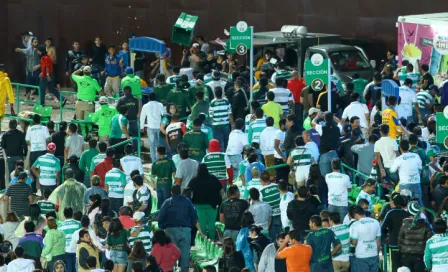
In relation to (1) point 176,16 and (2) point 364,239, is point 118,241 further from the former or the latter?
(1) point 176,16

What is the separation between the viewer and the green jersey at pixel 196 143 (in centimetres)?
2420

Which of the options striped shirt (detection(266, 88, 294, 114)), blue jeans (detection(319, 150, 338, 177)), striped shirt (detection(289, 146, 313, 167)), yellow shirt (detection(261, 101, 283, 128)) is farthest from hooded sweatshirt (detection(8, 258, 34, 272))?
striped shirt (detection(266, 88, 294, 114))

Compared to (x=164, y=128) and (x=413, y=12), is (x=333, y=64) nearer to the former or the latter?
(x=413, y=12)

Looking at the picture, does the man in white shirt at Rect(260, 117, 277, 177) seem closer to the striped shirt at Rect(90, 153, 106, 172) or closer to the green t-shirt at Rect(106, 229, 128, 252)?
the striped shirt at Rect(90, 153, 106, 172)

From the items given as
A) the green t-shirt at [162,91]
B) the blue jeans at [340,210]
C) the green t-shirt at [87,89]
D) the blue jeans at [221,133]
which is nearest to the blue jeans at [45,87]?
the green t-shirt at [87,89]

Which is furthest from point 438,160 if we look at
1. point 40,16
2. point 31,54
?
point 40,16

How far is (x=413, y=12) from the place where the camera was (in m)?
34.0

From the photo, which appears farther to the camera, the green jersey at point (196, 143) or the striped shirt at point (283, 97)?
the striped shirt at point (283, 97)

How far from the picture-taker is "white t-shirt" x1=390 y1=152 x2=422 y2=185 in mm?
21797

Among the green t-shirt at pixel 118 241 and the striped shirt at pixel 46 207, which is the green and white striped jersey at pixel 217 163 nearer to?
the striped shirt at pixel 46 207

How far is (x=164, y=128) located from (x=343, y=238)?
7.55 m

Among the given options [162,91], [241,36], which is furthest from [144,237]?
[241,36]

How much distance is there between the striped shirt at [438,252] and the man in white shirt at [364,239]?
1.01 metres

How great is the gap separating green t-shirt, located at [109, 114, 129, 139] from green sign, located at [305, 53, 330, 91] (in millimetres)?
3707
